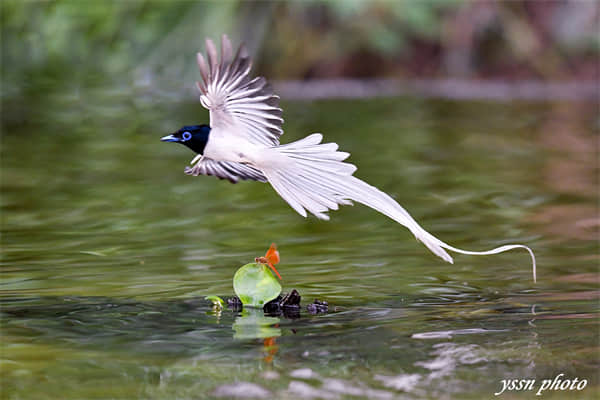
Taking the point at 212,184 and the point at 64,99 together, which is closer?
the point at 212,184

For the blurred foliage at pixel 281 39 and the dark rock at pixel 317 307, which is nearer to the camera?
the dark rock at pixel 317 307

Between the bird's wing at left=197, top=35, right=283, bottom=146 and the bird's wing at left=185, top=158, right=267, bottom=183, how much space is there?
180 mm

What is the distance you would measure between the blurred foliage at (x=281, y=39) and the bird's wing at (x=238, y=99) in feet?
29.0

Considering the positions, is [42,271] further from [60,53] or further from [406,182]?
[60,53]

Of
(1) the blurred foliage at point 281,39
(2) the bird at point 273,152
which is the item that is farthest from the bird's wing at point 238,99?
(1) the blurred foliage at point 281,39

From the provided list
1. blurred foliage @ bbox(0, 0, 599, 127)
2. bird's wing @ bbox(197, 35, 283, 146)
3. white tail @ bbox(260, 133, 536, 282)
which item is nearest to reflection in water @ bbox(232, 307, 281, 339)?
white tail @ bbox(260, 133, 536, 282)

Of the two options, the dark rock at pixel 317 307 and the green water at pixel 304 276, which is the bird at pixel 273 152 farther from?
the dark rock at pixel 317 307

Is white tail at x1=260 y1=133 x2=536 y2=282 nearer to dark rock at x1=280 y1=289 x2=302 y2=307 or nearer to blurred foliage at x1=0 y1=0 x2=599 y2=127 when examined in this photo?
dark rock at x1=280 y1=289 x2=302 y2=307

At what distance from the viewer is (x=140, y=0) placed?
38.3 ft

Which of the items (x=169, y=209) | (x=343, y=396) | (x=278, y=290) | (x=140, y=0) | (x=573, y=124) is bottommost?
(x=343, y=396)

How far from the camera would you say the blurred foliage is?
11.7 metres

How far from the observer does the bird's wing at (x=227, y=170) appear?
3082 mm

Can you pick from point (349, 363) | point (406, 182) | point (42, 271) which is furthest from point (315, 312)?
point (406, 182)

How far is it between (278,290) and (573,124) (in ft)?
21.4
